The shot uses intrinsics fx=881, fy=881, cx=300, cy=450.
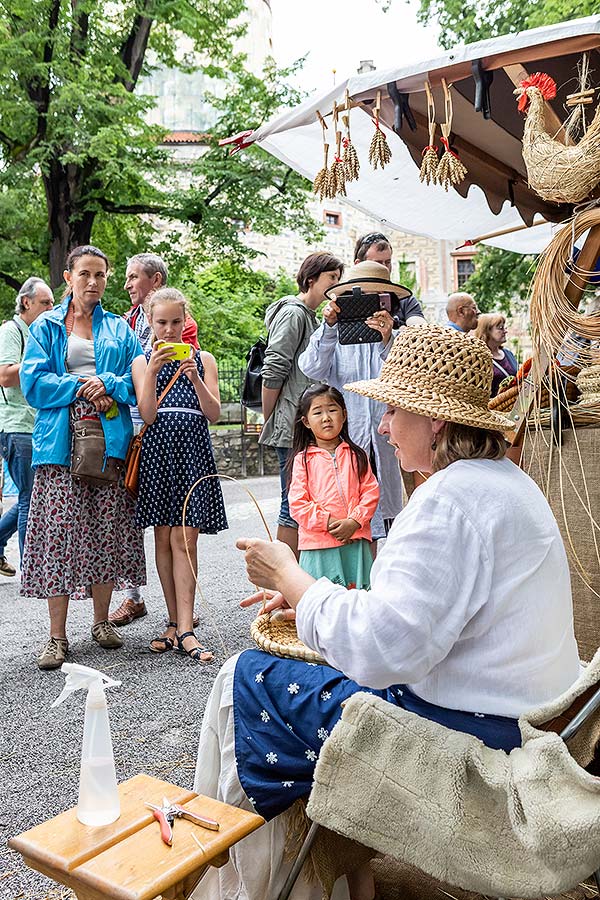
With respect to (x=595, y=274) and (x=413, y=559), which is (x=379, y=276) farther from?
(x=413, y=559)

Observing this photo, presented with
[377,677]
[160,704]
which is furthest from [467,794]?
[160,704]

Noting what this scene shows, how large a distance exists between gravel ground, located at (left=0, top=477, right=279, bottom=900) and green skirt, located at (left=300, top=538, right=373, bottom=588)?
0.68 m

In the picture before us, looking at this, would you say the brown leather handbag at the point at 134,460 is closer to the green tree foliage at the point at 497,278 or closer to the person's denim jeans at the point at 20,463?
the person's denim jeans at the point at 20,463

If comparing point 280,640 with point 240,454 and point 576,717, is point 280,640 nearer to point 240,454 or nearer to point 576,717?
point 576,717

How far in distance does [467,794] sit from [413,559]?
448 mm

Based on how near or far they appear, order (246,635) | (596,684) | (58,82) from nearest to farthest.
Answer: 1. (596,684)
2. (246,635)
3. (58,82)

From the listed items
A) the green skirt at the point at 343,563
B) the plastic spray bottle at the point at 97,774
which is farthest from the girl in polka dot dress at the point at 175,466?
the plastic spray bottle at the point at 97,774

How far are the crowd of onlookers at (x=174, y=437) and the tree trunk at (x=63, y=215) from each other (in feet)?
34.7

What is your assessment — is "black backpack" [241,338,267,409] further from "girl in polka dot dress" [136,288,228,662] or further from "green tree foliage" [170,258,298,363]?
"green tree foliage" [170,258,298,363]

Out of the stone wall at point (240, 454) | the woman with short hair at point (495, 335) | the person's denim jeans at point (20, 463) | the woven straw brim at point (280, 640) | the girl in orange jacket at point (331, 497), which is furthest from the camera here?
the stone wall at point (240, 454)

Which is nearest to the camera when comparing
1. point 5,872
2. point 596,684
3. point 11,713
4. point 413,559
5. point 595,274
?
point 596,684

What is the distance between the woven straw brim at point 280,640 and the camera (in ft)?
7.02

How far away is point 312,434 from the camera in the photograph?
421 cm

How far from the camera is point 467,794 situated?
1.65 meters
